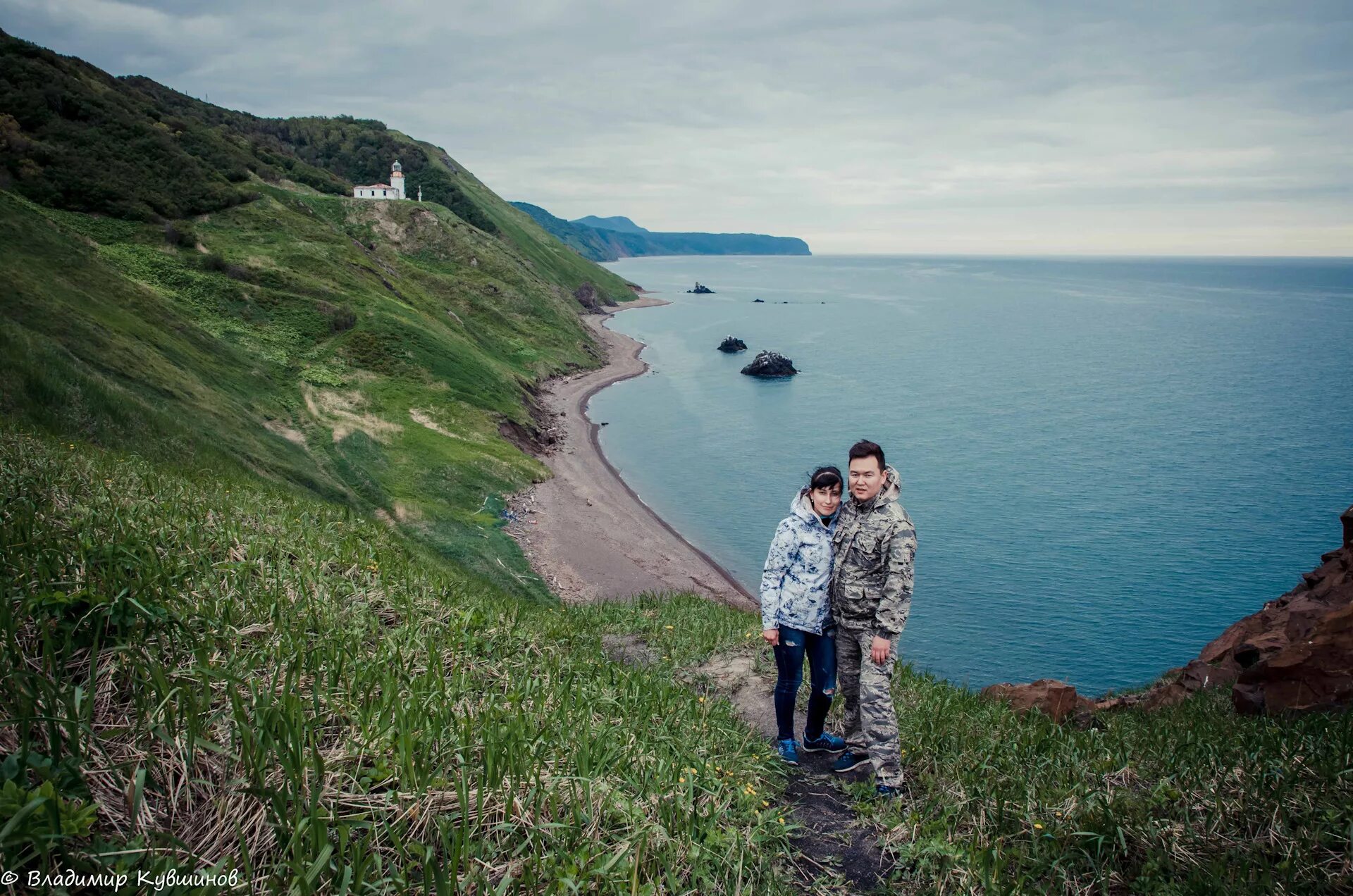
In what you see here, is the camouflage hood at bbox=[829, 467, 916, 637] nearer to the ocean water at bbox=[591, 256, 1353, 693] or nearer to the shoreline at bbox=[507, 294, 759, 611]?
the shoreline at bbox=[507, 294, 759, 611]

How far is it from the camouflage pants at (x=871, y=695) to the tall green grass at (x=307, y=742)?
0.87m

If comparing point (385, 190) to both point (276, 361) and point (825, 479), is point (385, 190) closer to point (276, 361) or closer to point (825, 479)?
point (276, 361)

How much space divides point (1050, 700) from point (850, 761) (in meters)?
4.17

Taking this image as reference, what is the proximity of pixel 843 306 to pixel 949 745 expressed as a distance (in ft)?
534

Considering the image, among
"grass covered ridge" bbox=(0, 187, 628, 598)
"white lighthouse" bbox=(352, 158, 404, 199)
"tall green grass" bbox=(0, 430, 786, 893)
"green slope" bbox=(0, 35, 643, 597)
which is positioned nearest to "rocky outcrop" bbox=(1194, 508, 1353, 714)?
"tall green grass" bbox=(0, 430, 786, 893)

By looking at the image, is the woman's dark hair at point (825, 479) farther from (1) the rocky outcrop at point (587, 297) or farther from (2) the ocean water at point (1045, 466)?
(1) the rocky outcrop at point (587, 297)

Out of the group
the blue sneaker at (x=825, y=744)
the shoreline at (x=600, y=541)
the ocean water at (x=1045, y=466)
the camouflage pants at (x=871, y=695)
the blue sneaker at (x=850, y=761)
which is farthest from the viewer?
the shoreline at (x=600, y=541)

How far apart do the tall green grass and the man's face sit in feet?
7.68

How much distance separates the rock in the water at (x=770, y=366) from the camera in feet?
276

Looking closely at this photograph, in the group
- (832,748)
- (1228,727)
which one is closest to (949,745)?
(832,748)

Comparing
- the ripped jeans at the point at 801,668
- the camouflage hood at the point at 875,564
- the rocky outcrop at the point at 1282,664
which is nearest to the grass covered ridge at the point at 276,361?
the ripped jeans at the point at 801,668

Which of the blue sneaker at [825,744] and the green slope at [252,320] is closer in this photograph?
the blue sneaker at [825,744]

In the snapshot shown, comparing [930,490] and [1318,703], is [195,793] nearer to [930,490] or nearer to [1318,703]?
[1318,703]

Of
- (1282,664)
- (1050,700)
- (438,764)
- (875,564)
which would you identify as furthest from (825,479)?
(1282,664)
